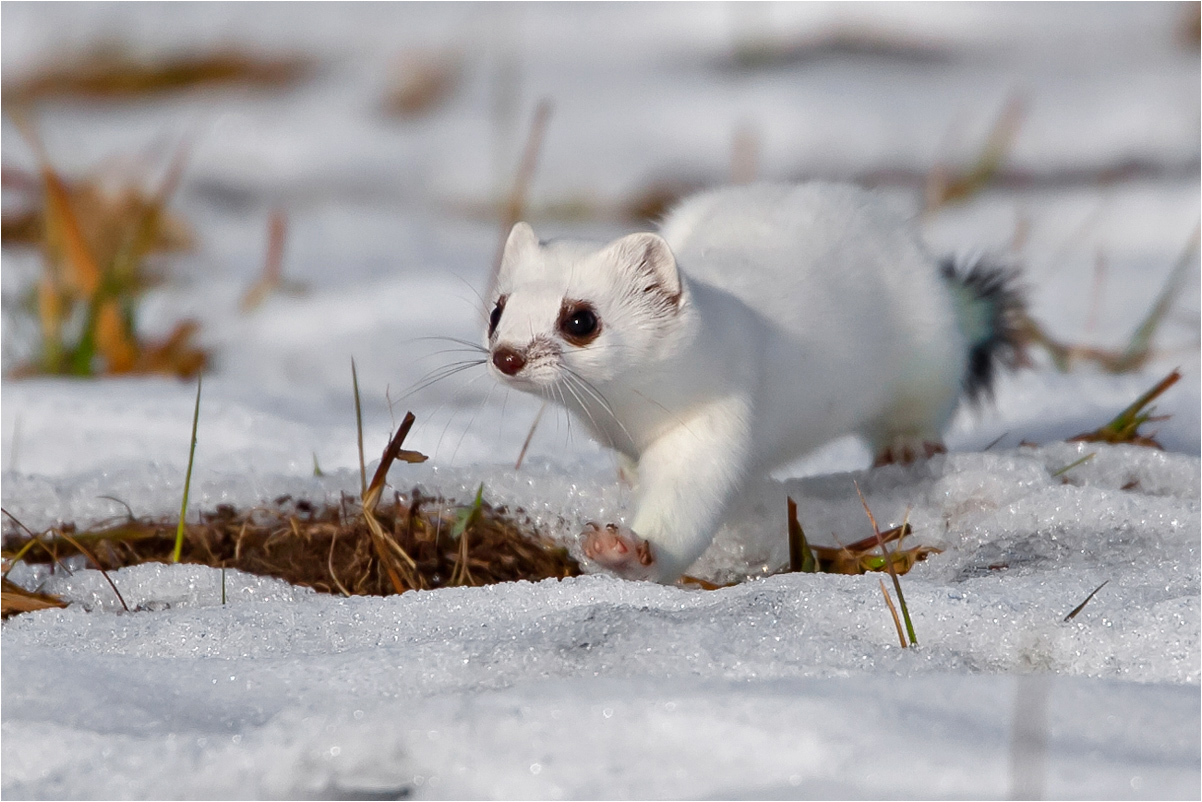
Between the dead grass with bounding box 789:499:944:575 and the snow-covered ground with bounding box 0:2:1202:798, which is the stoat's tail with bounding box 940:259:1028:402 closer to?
the snow-covered ground with bounding box 0:2:1202:798

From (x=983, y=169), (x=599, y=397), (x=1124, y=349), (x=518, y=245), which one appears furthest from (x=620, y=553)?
(x=983, y=169)

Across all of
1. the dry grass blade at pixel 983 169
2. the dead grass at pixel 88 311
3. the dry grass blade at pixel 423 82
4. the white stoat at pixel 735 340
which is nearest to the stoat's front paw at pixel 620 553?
the white stoat at pixel 735 340

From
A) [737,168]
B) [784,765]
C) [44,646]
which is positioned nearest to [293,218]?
[737,168]

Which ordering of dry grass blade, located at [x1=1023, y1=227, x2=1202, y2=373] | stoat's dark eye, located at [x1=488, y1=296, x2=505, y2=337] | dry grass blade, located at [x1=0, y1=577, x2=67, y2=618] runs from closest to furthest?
dry grass blade, located at [x1=0, y1=577, x2=67, y2=618], stoat's dark eye, located at [x1=488, y1=296, x2=505, y2=337], dry grass blade, located at [x1=1023, y1=227, x2=1202, y2=373]

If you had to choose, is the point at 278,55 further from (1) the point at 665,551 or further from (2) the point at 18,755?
(2) the point at 18,755

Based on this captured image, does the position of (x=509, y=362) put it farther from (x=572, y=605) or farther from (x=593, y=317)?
(x=572, y=605)

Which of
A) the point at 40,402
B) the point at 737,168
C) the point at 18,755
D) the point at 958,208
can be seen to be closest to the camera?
the point at 18,755

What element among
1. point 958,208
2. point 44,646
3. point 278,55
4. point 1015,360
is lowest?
point 44,646

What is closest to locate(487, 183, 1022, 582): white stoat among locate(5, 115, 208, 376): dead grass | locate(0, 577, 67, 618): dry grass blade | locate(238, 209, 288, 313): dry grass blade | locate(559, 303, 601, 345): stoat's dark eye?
locate(559, 303, 601, 345): stoat's dark eye

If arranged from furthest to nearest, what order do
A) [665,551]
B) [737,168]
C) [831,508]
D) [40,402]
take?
[737,168] < [40,402] < [831,508] < [665,551]
